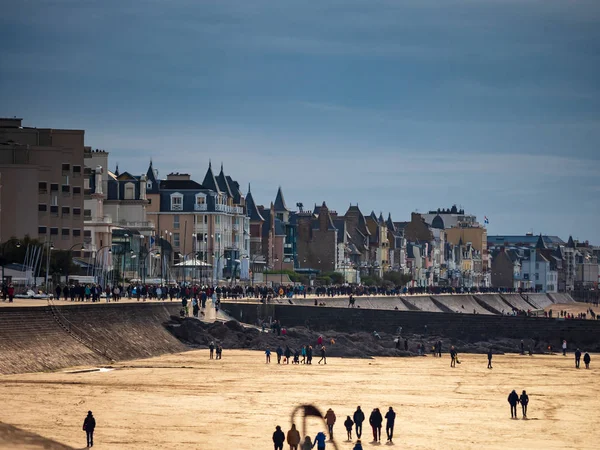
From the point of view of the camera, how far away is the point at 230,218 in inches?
4975

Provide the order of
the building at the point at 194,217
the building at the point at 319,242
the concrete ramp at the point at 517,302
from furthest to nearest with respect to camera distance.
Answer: the concrete ramp at the point at 517,302, the building at the point at 319,242, the building at the point at 194,217

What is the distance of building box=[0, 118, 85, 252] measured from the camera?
84812mm

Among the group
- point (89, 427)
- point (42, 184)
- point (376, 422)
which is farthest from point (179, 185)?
point (89, 427)

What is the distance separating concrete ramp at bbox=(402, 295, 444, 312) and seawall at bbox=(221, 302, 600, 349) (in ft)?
109

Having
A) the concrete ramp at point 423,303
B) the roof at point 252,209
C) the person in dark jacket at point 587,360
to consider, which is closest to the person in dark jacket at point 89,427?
the person in dark jacket at point 587,360

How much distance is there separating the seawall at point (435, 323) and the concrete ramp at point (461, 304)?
43272 mm

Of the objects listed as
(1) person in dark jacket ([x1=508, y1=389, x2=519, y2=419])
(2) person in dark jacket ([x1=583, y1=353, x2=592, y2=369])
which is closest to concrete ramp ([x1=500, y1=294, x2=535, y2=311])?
(2) person in dark jacket ([x1=583, y1=353, x2=592, y2=369])

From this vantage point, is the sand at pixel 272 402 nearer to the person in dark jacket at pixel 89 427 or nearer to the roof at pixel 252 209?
the person in dark jacket at pixel 89 427

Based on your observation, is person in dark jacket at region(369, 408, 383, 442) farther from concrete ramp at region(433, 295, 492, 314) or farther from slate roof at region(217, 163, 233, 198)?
slate roof at region(217, 163, 233, 198)

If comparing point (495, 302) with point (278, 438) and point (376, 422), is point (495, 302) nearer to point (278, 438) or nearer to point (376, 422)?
point (376, 422)

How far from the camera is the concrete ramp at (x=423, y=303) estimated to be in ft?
376

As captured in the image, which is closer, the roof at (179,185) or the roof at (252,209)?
Answer: the roof at (179,185)

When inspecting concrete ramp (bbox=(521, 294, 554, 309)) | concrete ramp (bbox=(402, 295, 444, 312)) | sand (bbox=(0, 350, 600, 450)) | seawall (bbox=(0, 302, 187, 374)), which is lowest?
sand (bbox=(0, 350, 600, 450))

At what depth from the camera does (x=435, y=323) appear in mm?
80750
